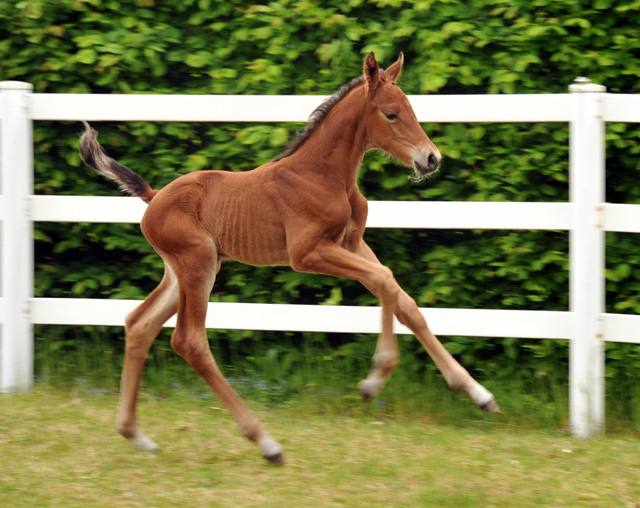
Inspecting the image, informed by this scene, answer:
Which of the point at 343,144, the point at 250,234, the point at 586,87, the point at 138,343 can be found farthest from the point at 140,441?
the point at 586,87

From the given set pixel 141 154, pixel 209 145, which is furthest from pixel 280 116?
pixel 141 154

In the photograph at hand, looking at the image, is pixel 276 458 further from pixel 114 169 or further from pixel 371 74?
pixel 371 74

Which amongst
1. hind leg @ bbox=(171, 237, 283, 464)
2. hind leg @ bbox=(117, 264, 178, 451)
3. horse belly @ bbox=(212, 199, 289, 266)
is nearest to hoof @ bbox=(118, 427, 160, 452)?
hind leg @ bbox=(117, 264, 178, 451)

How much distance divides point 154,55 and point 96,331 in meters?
1.83

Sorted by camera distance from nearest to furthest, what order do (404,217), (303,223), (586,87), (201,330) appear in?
(303,223), (201,330), (586,87), (404,217)

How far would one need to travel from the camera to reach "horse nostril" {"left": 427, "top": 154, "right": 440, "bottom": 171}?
3865 millimetres

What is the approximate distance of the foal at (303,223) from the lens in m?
3.95

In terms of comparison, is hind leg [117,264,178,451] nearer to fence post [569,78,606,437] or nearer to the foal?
the foal

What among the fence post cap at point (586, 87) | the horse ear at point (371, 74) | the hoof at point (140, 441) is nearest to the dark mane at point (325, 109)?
the horse ear at point (371, 74)

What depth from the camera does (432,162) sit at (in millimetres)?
3871

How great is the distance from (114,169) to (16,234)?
1328 millimetres

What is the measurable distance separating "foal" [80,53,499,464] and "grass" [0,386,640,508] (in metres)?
0.25

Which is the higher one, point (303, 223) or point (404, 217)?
point (303, 223)

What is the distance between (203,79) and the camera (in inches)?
232
